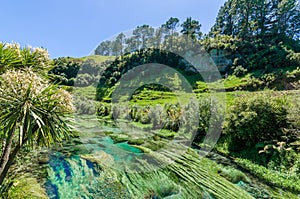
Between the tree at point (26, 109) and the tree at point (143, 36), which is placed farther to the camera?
the tree at point (143, 36)

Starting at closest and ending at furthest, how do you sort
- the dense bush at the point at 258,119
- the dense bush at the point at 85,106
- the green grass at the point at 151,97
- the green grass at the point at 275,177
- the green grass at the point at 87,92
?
the green grass at the point at 275,177 < the dense bush at the point at 258,119 < the dense bush at the point at 85,106 < the green grass at the point at 87,92 < the green grass at the point at 151,97

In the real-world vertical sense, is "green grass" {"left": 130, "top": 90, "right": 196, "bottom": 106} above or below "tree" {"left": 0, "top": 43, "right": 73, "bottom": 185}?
above

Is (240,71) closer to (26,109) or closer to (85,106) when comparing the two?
(85,106)

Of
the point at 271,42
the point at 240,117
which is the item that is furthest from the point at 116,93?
the point at 271,42

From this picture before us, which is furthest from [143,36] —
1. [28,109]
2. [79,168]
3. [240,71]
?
[28,109]

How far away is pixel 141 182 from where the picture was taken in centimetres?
908

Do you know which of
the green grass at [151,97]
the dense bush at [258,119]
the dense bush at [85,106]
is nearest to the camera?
the dense bush at [258,119]

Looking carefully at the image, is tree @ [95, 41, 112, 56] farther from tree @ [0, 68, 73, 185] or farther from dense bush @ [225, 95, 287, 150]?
tree @ [0, 68, 73, 185]

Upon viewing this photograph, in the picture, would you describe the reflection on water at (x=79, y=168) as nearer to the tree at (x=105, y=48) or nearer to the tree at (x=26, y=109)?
the tree at (x=26, y=109)

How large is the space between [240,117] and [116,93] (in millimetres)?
20022

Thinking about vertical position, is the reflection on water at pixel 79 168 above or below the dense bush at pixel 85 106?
below

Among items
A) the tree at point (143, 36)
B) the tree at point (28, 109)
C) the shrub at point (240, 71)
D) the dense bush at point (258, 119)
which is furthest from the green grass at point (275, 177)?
the shrub at point (240, 71)

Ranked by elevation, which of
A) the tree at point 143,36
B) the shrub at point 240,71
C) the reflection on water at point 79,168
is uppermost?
the tree at point 143,36

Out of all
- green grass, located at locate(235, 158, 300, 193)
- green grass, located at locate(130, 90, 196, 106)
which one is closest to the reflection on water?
green grass, located at locate(235, 158, 300, 193)
